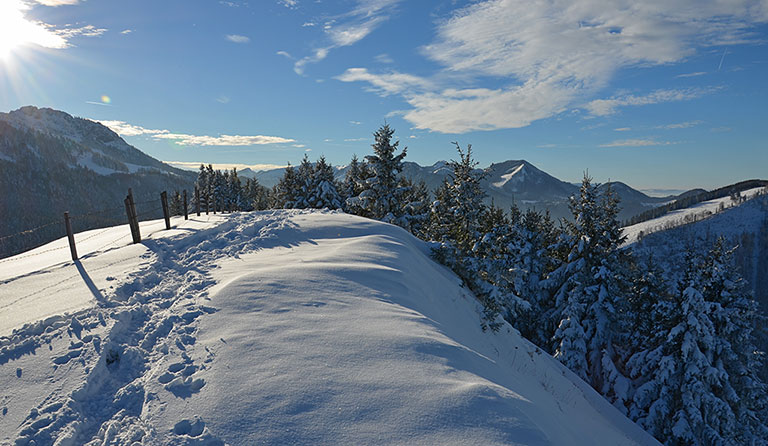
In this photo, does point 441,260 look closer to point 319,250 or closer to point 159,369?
point 319,250

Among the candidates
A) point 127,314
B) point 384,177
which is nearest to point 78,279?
point 127,314

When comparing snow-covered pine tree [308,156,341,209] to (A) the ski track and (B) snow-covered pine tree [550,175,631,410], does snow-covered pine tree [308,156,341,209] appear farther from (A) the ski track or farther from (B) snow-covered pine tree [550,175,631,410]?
(A) the ski track

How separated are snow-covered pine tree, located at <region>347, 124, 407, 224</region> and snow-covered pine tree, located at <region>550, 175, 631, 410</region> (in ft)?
36.9

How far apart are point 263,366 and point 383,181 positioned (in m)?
21.5

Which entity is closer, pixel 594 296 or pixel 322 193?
pixel 594 296

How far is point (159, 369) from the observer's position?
4.46 metres

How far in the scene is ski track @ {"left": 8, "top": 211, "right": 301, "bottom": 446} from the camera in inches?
139

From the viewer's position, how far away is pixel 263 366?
13.8 ft

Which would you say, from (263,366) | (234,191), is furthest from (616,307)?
(234,191)

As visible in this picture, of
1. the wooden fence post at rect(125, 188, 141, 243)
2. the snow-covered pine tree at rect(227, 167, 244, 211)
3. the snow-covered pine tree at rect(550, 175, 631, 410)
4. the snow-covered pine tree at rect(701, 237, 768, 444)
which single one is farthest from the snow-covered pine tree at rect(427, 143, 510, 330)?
the snow-covered pine tree at rect(227, 167, 244, 211)

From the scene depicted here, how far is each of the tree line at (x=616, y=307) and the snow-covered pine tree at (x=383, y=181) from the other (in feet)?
0.25

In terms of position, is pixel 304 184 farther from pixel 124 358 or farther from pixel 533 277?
pixel 124 358

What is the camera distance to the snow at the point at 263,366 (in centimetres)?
347

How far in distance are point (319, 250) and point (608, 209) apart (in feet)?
56.2
